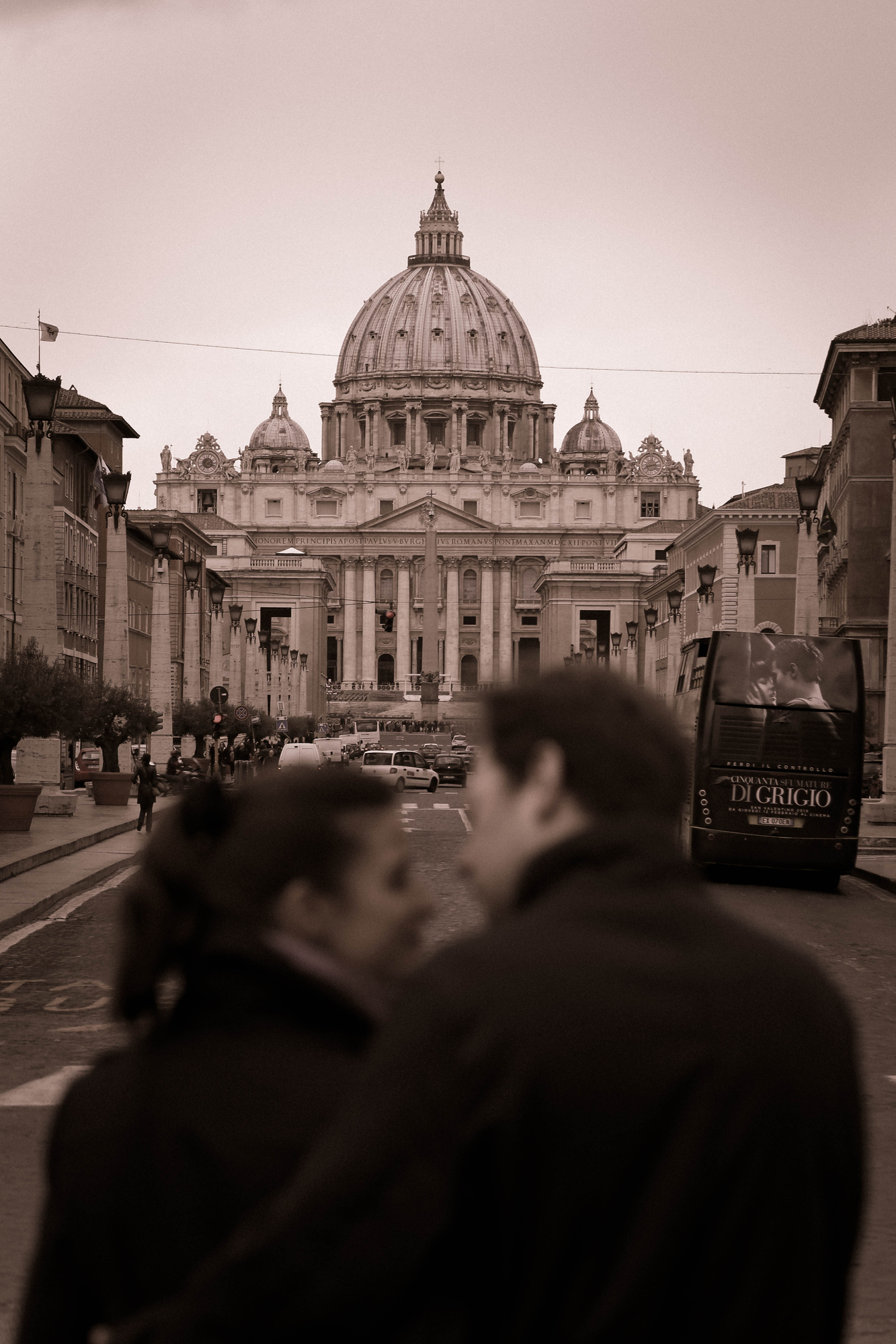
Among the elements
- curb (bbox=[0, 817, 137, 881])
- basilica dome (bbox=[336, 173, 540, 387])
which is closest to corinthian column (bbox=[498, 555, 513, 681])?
basilica dome (bbox=[336, 173, 540, 387])

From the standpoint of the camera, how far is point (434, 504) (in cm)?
16238

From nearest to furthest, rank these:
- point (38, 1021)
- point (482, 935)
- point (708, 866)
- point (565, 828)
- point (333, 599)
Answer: point (482, 935) → point (565, 828) → point (38, 1021) → point (708, 866) → point (333, 599)

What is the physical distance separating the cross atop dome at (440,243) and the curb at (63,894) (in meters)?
175

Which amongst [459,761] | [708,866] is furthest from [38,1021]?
[459,761]

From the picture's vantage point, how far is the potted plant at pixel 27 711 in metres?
27.9

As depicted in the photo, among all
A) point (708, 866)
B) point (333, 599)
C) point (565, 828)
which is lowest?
point (708, 866)

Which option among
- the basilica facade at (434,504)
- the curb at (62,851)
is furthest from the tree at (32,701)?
the basilica facade at (434,504)

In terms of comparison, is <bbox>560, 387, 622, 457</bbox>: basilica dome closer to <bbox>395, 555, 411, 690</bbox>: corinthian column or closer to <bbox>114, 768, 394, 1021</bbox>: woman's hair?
<bbox>395, 555, 411, 690</bbox>: corinthian column

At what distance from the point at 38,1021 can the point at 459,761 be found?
5264cm

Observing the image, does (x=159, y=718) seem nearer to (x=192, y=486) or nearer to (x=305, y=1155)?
(x=305, y=1155)

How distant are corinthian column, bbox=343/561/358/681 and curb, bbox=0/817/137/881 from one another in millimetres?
133059

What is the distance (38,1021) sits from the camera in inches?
445

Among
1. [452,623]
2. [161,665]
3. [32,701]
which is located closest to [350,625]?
[452,623]

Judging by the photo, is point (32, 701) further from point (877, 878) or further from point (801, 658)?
point (877, 878)
